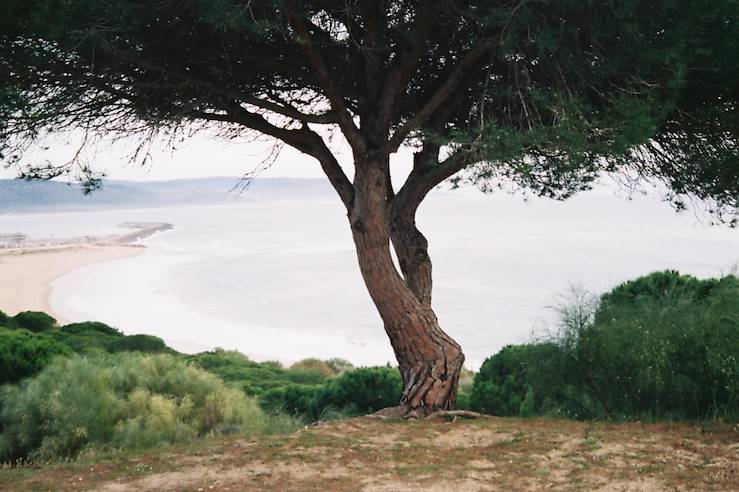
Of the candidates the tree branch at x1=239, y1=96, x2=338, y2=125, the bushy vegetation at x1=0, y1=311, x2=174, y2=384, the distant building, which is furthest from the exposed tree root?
the distant building

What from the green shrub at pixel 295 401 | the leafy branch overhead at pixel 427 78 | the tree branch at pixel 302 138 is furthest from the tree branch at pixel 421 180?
the green shrub at pixel 295 401

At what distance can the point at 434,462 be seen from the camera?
21.0ft

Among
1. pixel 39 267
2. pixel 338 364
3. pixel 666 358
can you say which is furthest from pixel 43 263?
pixel 666 358

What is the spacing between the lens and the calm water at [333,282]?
24.6 m

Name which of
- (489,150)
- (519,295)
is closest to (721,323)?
(489,150)

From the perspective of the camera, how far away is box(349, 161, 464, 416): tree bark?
8.62 meters

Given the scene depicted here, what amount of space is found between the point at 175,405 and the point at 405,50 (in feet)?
13.9

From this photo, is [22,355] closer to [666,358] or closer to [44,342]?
[44,342]

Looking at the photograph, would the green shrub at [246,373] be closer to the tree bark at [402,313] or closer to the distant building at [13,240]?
the tree bark at [402,313]

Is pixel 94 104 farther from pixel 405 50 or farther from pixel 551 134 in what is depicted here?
pixel 551 134

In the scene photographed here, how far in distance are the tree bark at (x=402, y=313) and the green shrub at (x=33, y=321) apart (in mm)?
9277

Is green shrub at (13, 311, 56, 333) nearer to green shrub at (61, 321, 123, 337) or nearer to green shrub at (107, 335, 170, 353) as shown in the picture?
green shrub at (61, 321, 123, 337)

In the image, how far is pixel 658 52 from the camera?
274 inches

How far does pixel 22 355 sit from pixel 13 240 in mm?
56501
